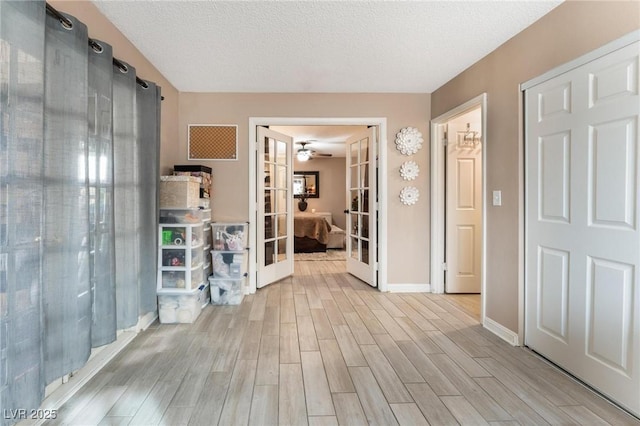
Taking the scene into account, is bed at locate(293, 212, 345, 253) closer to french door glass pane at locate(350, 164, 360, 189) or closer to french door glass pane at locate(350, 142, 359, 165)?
french door glass pane at locate(350, 164, 360, 189)

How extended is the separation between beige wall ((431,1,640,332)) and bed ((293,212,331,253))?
13.3 feet

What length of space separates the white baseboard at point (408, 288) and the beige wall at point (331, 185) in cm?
506

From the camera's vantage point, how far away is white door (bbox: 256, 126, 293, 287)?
3.88m

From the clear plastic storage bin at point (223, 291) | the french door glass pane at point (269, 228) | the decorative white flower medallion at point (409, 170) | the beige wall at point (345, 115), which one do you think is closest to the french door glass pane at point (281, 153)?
the beige wall at point (345, 115)

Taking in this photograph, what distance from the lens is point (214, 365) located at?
2107 mm

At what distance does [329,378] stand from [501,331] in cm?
153

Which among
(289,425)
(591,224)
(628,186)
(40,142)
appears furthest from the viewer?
(591,224)

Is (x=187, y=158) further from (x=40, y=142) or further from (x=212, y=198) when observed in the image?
(x=40, y=142)

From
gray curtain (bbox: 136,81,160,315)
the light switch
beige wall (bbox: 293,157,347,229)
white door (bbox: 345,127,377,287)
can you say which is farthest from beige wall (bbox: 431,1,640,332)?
beige wall (bbox: 293,157,347,229)

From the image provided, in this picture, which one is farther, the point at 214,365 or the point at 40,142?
the point at 214,365

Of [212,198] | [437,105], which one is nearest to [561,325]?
[437,105]

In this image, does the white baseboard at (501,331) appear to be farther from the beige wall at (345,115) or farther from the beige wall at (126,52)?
the beige wall at (126,52)

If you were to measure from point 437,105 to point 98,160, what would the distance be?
327 centimetres

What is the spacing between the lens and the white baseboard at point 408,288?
12.5 ft
